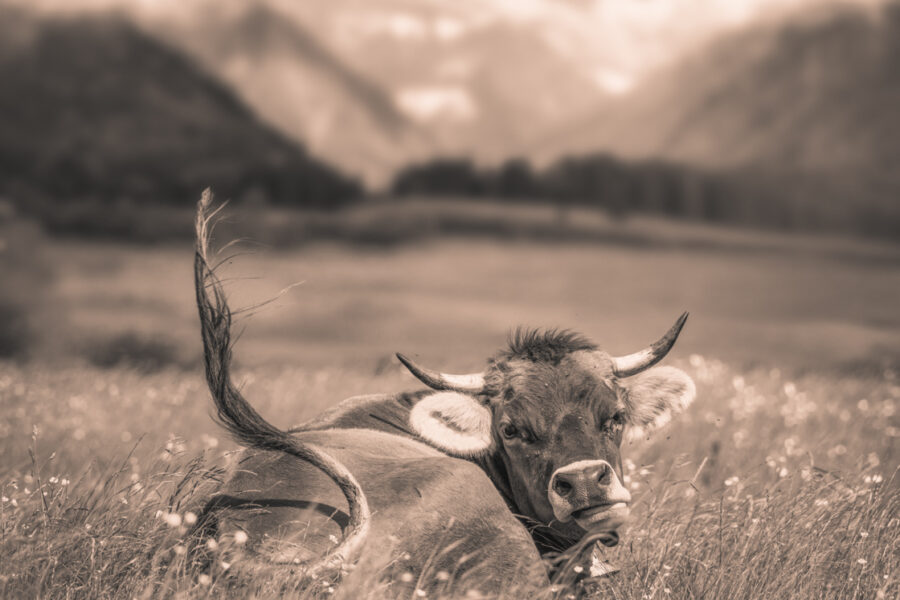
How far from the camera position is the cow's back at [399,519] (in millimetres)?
3754

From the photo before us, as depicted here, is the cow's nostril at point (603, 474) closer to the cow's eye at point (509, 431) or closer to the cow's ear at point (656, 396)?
the cow's eye at point (509, 431)

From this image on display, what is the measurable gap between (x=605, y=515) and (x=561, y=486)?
251 mm

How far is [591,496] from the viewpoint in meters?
4.19

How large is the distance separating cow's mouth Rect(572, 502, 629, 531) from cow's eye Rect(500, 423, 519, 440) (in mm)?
775

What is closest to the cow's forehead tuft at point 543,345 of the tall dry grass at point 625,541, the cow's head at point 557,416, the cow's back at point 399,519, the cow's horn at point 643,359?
the cow's head at point 557,416

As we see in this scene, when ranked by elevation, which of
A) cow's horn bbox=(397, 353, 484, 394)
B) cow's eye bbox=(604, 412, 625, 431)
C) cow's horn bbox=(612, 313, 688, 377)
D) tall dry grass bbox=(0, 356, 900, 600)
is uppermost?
cow's horn bbox=(612, 313, 688, 377)

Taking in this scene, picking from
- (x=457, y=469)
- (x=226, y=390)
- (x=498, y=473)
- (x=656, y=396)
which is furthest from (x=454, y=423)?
(x=226, y=390)

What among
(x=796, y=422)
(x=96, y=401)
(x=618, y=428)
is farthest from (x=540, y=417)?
(x=96, y=401)

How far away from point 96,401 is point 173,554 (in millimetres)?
7141

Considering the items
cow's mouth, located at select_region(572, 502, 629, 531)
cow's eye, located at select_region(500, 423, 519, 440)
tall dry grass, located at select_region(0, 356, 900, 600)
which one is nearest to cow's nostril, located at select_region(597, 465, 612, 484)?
cow's mouth, located at select_region(572, 502, 629, 531)

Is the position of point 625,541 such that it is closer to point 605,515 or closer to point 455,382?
point 605,515

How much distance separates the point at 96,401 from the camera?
10.5 metres

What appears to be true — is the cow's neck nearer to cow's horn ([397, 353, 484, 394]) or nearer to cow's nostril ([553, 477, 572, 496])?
cow's horn ([397, 353, 484, 394])

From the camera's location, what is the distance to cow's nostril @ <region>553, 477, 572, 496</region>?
4262mm
